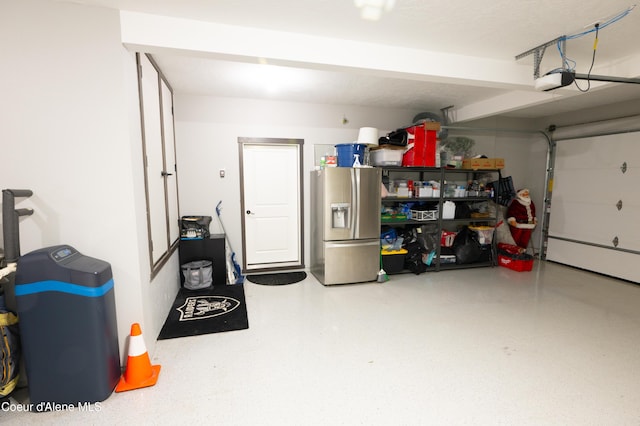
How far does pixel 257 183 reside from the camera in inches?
176

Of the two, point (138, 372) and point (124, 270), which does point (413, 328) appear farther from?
point (124, 270)

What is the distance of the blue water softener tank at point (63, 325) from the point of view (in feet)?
5.79

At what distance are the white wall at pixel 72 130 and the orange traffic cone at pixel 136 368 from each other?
0.29 metres

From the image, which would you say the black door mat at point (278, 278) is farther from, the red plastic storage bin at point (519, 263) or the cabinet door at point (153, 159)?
the red plastic storage bin at point (519, 263)

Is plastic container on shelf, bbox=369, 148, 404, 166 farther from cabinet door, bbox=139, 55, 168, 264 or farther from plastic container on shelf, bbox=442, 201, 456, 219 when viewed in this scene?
cabinet door, bbox=139, 55, 168, 264

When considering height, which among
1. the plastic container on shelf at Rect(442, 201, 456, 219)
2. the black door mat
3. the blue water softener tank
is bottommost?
the black door mat

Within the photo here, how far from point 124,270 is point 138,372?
73cm

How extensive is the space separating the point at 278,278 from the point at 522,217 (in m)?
4.35

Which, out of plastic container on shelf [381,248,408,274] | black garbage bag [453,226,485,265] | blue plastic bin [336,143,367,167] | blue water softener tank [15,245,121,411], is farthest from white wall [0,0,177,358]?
black garbage bag [453,226,485,265]

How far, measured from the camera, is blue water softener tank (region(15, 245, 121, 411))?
176cm

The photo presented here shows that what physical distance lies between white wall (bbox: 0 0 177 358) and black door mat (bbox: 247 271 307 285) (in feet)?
7.08

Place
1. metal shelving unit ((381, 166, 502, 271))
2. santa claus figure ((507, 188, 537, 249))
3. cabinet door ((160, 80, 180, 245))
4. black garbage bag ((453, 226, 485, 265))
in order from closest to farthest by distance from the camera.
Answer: cabinet door ((160, 80, 180, 245)) → metal shelving unit ((381, 166, 502, 271)) → black garbage bag ((453, 226, 485, 265)) → santa claus figure ((507, 188, 537, 249))

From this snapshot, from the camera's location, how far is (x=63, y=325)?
1809 millimetres

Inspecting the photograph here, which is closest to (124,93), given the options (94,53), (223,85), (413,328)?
(94,53)
